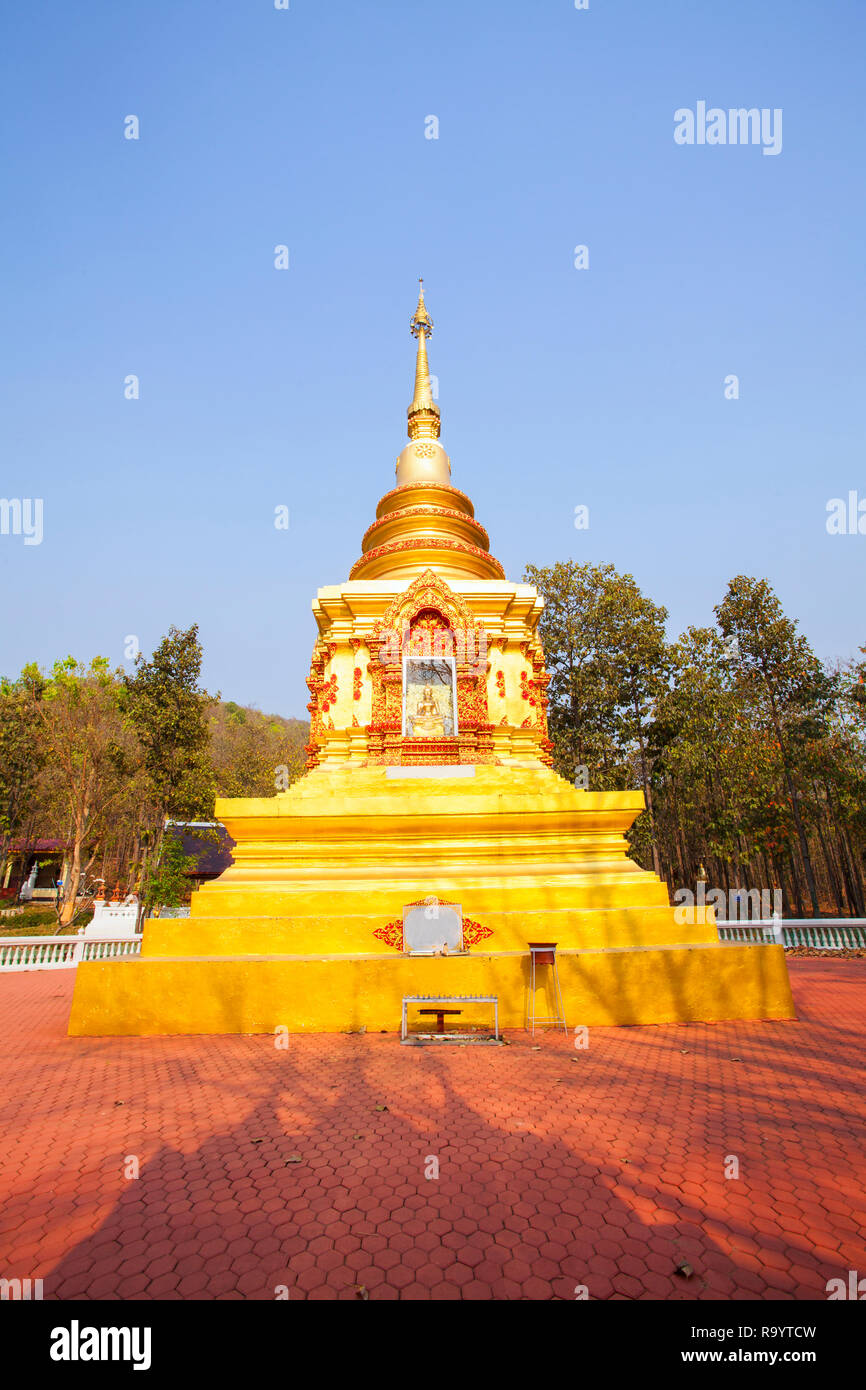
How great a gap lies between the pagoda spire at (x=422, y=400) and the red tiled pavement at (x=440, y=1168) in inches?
644

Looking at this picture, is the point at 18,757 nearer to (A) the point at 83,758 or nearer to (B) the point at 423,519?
(A) the point at 83,758

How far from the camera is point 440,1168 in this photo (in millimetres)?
4246

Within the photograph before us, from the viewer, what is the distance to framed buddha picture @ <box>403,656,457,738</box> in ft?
39.6

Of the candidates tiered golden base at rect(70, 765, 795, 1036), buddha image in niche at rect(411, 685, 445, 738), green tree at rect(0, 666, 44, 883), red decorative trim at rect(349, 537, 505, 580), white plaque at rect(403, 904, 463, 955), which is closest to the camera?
tiered golden base at rect(70, 765, 795, 1036)

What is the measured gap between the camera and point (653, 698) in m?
25.4

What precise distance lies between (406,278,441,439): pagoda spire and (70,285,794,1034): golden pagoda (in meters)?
5.95

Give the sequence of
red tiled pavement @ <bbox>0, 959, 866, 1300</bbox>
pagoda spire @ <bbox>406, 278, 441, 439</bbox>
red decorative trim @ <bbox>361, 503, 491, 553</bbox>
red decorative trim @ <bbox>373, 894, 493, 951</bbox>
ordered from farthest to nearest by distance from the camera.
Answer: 1. pagoda spire @ <bbox>406, 278, 441, 439</bbox>
2. red decorative trim @ <bbox>361, 503, 491, 553</bbox>
3. red decorative trim @ <bbox>373, 894, 493, 951</bbox>
4. red tiled pavement @ <bbox>0, 959, 866, 1300</bbox>

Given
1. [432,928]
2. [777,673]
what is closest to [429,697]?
[432,928]

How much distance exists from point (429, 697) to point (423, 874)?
393 centimetres

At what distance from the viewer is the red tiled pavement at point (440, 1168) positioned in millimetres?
3131

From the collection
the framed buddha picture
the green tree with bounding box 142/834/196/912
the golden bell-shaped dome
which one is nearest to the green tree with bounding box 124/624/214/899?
the green tree with bounding box 142/834/196/912

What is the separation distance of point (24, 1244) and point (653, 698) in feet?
81.5

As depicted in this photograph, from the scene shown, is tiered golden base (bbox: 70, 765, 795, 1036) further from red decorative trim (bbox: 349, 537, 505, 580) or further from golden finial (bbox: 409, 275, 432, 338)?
golden finial (bbox: 409, 275, 432, 338)
